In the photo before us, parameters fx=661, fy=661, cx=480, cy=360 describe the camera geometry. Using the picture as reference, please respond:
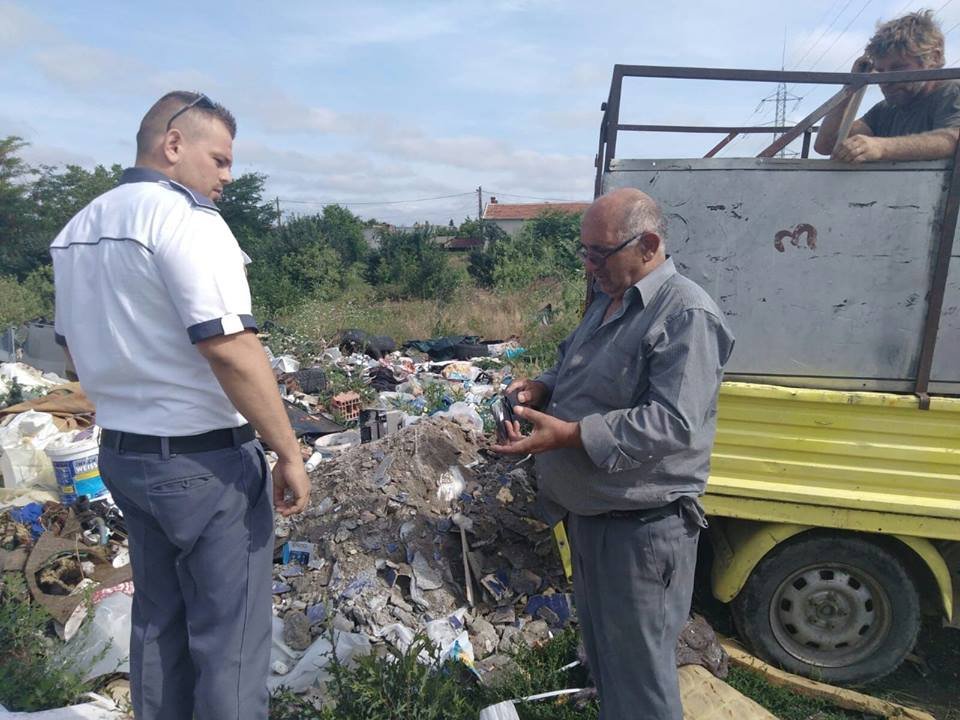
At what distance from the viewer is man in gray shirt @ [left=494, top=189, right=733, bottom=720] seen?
189 cm

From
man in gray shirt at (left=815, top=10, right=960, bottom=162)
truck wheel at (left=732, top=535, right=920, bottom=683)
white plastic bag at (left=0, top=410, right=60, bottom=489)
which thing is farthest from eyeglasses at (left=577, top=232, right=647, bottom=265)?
white plastic bag at (left=0, top=410, right=60, bottom=489)

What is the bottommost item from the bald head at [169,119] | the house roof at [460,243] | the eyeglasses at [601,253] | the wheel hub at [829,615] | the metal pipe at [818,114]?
the wheel hub at [829,615]

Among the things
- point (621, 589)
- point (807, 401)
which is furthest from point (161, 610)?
point (807, 401)

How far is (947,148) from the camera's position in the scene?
2.53 metres

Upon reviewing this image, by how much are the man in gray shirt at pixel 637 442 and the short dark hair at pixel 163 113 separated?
1234 mm

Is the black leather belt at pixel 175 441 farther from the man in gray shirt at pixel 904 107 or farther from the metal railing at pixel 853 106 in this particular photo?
the man in gray shirt at pixel 904 107

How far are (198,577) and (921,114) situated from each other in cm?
334

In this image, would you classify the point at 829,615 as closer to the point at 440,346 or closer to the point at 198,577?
the point at 198,577

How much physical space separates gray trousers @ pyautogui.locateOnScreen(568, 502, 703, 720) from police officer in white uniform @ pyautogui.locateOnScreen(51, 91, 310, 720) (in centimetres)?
98

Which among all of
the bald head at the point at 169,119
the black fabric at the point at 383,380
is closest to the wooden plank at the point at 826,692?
the bald head at the point at 169,119

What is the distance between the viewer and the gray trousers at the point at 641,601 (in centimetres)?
205

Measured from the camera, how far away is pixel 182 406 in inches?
73.8

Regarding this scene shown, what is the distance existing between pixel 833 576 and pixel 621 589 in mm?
1486

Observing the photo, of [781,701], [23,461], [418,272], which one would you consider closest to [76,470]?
[23,461]
